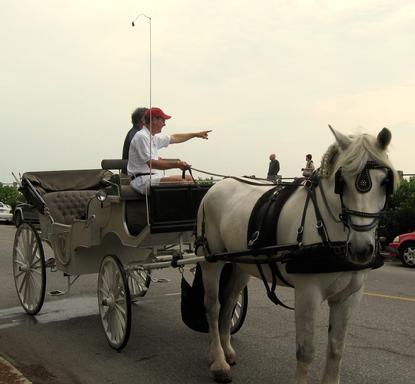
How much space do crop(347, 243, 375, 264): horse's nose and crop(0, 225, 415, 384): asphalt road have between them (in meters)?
1.84

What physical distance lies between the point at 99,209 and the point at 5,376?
2.18 meters

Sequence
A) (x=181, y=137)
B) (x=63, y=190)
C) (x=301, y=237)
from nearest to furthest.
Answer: (x=301, y=237), (x=181, y=137), (x=63, y=190)

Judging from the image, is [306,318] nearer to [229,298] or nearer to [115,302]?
[229,298]

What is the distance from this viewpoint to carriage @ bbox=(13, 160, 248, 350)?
5570 mm

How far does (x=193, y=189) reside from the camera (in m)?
5.93

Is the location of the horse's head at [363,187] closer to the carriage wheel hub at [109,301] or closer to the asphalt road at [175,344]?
the asphalt road at [175,344]

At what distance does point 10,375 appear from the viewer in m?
4.58

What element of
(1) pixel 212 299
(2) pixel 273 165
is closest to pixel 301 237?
(1) pixel 212 299

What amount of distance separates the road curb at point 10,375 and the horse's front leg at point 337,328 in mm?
2438

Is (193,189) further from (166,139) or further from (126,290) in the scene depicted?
(126,290)

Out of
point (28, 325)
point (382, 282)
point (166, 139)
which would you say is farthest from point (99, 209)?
point (382, 282)

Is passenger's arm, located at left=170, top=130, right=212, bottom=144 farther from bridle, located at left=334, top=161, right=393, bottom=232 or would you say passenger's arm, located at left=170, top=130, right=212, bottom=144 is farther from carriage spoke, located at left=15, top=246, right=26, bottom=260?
bridle, located at left=334, top=161, right=393, bottom=232

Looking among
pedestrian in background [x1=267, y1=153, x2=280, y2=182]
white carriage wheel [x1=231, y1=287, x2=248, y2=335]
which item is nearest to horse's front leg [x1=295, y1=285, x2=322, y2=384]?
white carriage wheel [x1=231, y1=287, x2=248, y2=335]

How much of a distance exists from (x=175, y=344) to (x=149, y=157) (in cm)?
200
